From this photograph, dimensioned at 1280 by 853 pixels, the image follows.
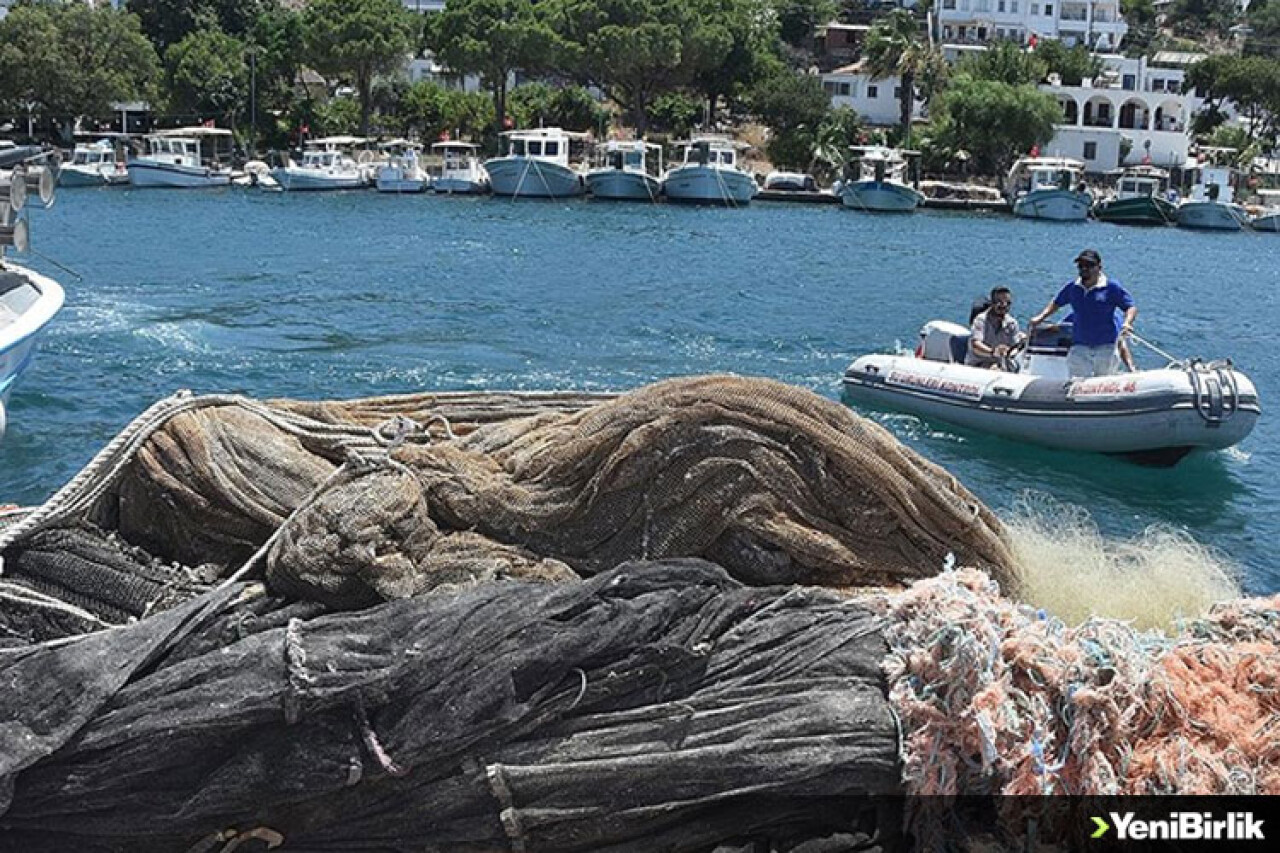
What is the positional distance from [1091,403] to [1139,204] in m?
47.8

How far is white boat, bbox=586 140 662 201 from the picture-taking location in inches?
2298

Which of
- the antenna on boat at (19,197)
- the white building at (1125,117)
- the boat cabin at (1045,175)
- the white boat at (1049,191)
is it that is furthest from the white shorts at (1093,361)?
the white building at (1125,117)

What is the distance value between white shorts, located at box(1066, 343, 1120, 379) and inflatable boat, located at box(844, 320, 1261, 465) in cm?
9

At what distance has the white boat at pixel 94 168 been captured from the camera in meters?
59.1

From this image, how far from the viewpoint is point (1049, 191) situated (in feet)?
188

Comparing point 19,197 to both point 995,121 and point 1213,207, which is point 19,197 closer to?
point 1213,207

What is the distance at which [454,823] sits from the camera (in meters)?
3.70

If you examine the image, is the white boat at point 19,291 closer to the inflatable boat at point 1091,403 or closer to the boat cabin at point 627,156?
the inflatable boat at point 1091,403

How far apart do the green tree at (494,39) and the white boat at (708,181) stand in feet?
51.8

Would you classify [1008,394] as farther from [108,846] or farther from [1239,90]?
[1239,90]

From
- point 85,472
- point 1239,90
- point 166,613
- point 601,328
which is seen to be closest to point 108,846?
point 166,613

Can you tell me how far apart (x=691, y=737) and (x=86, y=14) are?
255 feet

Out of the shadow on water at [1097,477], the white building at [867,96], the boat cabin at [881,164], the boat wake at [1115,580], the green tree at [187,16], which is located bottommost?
the shadow on water at [1097,477]

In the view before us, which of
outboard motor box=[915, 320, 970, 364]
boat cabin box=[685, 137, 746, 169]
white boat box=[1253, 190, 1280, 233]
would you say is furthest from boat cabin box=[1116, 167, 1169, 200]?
outboard motor box=[915, 320, 970, 364]
